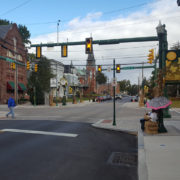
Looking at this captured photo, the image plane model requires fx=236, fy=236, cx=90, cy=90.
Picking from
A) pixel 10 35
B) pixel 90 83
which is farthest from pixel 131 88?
pixel 10 35

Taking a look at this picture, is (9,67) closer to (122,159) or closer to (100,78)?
(122,159)

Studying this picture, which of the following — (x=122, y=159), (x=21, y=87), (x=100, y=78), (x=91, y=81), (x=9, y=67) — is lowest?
(x=122, y=159)

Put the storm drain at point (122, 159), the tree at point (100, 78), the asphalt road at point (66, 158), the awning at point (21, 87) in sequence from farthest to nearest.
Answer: the tree at point (100, 78) < the awning at point (21, 87) < the storm drain at point (122, 159) < the asphalt road at point (66, 158)

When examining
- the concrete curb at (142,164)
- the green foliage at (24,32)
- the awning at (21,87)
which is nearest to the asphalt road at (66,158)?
the concrete curb at (142,164)

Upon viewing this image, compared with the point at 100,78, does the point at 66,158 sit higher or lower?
lower

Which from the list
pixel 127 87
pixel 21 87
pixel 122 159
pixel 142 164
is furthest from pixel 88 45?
pixel 127 87

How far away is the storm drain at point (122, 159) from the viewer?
636cm

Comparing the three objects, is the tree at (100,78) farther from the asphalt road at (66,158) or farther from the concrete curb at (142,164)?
the concrete curb at (142,164)

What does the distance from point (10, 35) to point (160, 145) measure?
4415 centimetres

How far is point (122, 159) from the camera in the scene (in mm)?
6793

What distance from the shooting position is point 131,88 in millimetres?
188125

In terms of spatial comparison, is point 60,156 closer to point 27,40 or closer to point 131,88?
point 27,40

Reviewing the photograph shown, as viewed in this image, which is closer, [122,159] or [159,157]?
[159,157]

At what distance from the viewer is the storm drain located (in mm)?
6360
